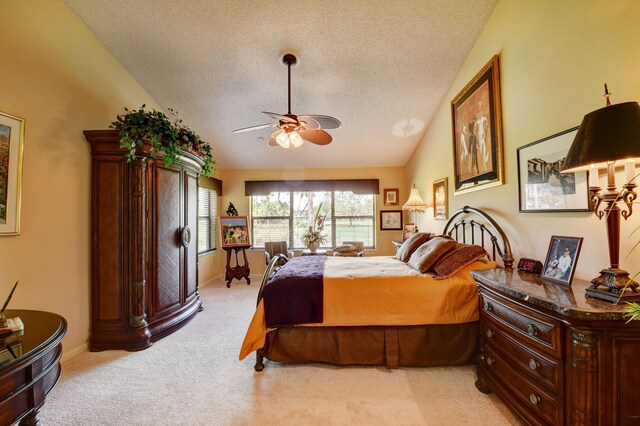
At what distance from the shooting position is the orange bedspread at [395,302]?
2242 mm

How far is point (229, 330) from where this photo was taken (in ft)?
10.1

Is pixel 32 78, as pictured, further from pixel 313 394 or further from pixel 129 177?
pixel 313 394

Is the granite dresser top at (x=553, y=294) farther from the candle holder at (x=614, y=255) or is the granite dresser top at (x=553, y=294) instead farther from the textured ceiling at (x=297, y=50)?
the textured ceiling at (x=297, y=50)

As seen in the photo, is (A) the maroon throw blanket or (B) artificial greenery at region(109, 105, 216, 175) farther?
(B) artificial greenery at region(109, 105, 216, 175)

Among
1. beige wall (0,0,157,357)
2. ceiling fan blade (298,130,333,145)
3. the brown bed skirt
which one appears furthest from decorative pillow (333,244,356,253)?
beige wall (0,0,157,357)

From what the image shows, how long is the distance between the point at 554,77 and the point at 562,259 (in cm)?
132

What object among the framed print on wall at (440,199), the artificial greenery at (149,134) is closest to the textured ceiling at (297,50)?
the artificial greenery at (149,134)

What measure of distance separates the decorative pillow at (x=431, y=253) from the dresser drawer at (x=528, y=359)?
2.36 feet

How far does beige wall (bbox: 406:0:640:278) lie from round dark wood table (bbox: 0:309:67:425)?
2816mm

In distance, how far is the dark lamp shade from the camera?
113 centimetres

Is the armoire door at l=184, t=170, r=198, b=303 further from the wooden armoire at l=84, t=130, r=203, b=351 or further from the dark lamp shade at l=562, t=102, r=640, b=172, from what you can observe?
the dark lamp shade at l=562, t=102, r=640, b=172

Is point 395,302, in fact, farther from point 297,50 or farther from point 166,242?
point 297,50

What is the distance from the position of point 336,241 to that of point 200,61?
160 inches

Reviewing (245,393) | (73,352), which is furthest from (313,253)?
(73,352)
